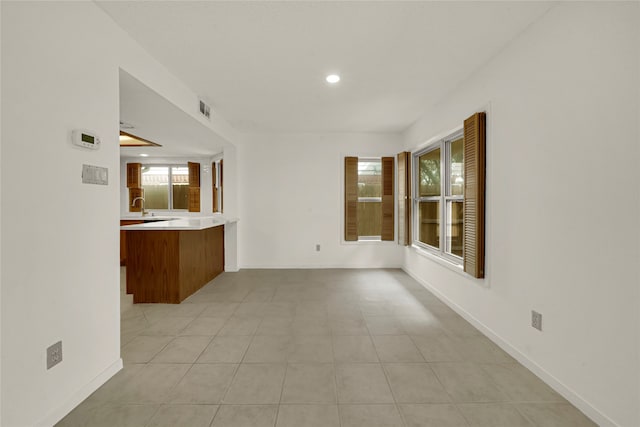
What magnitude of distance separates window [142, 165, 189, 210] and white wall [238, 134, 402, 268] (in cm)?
256

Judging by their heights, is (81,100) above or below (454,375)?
above

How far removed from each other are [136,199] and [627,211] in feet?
26.4

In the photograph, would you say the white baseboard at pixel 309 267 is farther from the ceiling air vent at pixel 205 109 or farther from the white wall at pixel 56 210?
the white wall at pixel 56 210

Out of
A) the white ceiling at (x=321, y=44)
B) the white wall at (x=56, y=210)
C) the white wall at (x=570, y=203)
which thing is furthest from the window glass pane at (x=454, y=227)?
the white wall at (x=56, y=210)

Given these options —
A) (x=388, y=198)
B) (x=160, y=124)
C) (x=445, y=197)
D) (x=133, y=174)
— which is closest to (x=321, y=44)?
(x=445, y=197)

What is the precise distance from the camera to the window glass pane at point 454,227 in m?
3.74

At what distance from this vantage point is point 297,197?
5664 mm

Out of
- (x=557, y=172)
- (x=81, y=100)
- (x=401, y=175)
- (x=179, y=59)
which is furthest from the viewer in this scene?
(x=401, y=175)

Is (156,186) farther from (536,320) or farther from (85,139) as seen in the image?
(536,320)

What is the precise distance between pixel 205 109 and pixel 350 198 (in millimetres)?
2897

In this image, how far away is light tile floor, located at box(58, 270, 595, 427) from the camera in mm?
1742

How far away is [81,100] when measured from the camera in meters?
1.87

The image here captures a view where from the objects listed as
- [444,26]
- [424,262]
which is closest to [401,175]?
[424,262]

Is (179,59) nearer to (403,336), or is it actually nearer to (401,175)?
(403,336)
